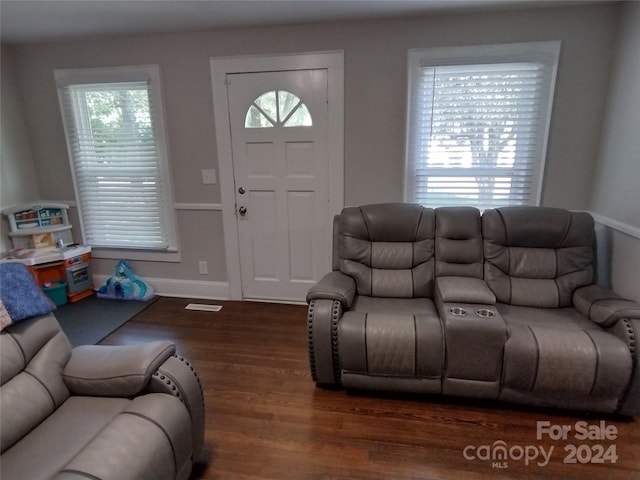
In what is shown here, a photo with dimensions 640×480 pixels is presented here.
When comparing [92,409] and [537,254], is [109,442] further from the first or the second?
[537,254]

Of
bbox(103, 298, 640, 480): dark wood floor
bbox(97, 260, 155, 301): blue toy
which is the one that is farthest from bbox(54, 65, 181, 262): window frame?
bbox(103, 298, 640, 480): dark wood floor

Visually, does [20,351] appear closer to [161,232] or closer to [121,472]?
[121,472]

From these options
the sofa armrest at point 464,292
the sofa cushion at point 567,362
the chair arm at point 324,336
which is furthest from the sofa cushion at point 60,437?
the sofa cushion at point 567,362

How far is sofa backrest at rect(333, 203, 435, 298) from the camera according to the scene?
251cm

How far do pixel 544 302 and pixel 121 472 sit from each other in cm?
236

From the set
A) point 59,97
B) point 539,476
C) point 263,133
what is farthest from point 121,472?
point 59,97

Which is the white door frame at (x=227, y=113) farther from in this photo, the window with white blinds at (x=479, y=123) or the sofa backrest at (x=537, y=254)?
the sofa backrest at (x=537, y=254)

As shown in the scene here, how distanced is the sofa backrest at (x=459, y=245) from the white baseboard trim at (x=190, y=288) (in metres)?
2.04

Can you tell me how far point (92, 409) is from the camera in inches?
56.3

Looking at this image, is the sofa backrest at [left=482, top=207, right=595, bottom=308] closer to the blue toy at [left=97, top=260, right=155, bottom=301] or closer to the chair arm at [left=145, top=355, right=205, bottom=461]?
the chair arm at [left=145, top=355, right=205, bottom=461]

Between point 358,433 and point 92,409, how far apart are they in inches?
47.8

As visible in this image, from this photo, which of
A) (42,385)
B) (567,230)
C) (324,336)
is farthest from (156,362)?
(567,230)

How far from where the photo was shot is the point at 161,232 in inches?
140

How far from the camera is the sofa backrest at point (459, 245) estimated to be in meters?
2.46
